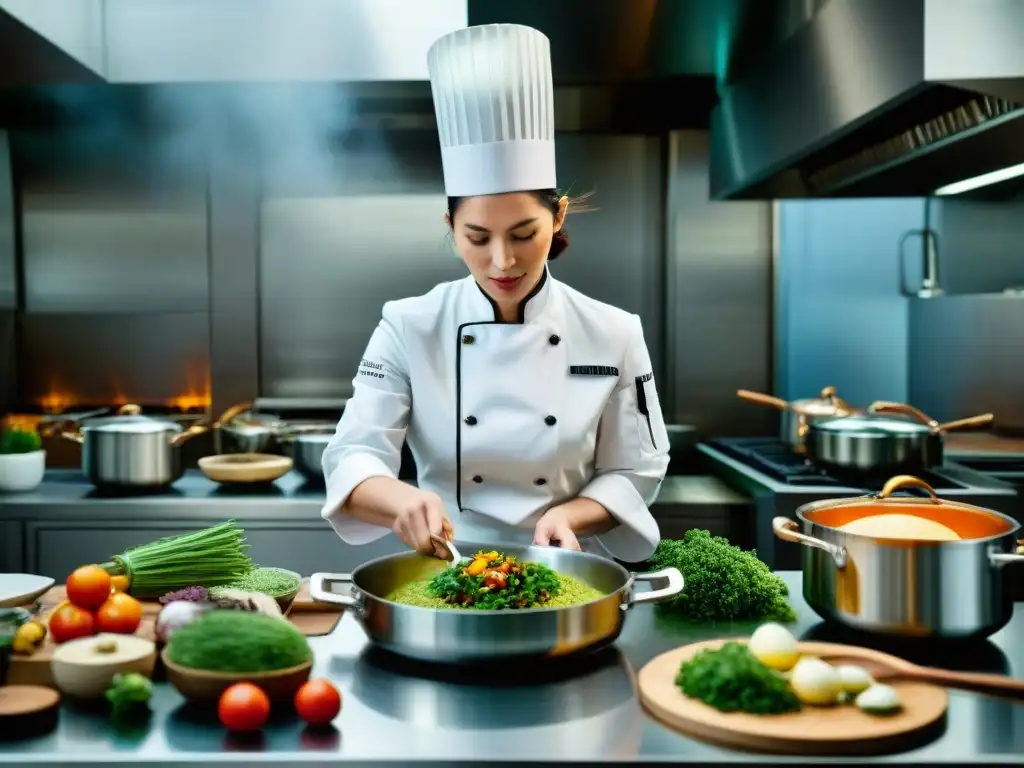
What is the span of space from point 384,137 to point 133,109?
1046 mm

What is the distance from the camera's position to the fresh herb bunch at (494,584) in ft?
4.65

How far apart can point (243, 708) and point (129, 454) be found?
237 centimetres

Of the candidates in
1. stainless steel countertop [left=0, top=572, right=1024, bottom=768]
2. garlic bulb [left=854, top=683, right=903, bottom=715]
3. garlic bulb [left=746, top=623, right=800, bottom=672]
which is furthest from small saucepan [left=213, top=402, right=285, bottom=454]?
garlic bulb [left=854, top=683, right=903, bottom=715]

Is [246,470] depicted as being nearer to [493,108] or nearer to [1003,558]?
[493,108]

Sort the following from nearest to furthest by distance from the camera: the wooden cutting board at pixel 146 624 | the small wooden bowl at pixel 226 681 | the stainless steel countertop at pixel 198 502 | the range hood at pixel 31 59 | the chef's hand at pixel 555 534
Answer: the small wooden bowl at pixel 226 681 < the wooden cutting board at pixel 146 624 < the chef's hand at pixel 555 534 < the range hood at pixel 31 59 < the stainless steel countertop at pixel 198 502

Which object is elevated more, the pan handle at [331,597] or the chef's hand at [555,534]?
the chef's hand at [555,534]

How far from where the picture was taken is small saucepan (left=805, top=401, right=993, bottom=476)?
3.05 meters

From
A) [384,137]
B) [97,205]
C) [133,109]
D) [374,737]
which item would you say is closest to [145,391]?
[97,205]

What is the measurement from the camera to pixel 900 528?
5.04ft

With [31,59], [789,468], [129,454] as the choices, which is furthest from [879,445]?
[31,59]

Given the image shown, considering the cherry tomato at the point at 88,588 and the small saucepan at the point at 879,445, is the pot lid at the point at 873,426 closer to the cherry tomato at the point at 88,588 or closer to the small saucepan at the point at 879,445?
the small saucepan at the point at 879,445

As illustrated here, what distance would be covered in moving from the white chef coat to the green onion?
0.45 m

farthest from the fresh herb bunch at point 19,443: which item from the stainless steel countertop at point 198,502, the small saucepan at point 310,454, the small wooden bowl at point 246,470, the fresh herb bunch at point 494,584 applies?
the fresh herb bunch at point 494,584

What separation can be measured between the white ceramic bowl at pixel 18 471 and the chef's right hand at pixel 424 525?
227cm
